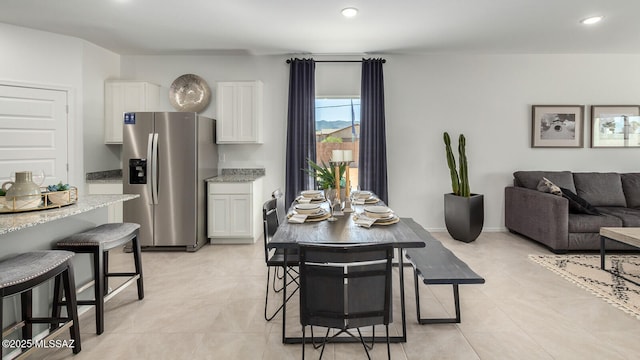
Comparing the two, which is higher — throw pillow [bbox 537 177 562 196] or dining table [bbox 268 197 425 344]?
throw pillow [bbox 537 177 562 196]

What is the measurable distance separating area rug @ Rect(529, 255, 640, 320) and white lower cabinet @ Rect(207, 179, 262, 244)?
3.44 metres

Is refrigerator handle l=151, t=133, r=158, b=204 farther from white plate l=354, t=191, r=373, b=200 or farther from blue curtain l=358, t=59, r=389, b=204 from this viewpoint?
blue curtain l=358, t=59, r=389, b=204

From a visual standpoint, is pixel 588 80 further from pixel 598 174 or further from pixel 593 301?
pixel 593 301

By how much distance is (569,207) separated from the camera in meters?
4.25

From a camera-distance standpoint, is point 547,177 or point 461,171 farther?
point 547,177

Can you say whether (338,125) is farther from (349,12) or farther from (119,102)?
(119,102)

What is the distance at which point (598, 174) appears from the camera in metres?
4.93

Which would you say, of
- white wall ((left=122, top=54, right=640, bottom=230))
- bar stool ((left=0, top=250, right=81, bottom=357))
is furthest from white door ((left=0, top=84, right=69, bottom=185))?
bar stool ((left=0, top=250, right=81, bottom=357))

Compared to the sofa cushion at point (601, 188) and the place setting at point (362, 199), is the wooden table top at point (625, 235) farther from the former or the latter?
the place setting at point (362, 199)

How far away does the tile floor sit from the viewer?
6.98ft

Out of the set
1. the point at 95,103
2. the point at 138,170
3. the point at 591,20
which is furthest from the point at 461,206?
the point at 95,103

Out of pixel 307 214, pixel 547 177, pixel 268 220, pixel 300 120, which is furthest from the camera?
pixel 300 120

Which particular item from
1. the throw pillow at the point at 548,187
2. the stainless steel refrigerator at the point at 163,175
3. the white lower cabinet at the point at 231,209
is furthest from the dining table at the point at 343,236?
the throw pillow at the point at 548,187

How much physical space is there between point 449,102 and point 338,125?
5.54 ft
